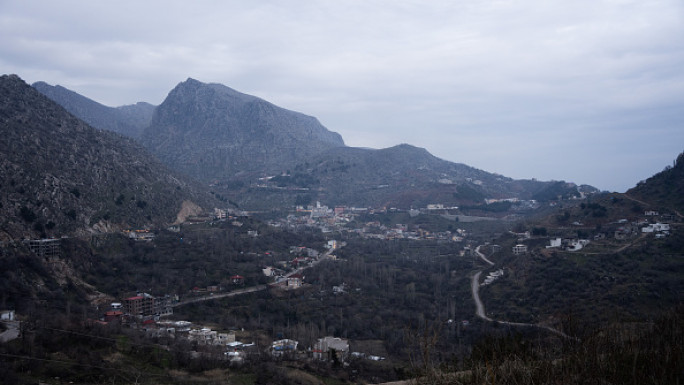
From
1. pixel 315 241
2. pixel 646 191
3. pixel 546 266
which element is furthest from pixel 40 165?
pixel 646 191

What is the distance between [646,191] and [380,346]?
3184cm

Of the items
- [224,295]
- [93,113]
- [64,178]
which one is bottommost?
[224,295]

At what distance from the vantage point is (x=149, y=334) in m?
19.8

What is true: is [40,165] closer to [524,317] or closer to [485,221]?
[524,317]

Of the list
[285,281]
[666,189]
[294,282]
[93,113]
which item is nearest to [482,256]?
[666,189]

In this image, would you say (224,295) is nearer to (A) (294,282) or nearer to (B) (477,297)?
(A) (294,282)

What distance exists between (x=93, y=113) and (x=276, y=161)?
4384 centimetres

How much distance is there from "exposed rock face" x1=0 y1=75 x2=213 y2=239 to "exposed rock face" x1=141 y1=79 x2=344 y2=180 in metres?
42.1

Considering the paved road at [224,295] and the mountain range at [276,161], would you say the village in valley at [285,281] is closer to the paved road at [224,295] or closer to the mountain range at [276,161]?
the paved road at [224,295]

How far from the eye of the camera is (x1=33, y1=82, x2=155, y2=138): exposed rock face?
→ 97.7m

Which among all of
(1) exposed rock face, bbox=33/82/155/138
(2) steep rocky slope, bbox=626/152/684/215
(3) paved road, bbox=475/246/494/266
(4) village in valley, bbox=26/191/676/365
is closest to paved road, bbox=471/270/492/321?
(4) village in valley, bbox=26/191/676/365

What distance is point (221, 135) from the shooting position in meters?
106

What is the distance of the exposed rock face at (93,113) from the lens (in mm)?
97688

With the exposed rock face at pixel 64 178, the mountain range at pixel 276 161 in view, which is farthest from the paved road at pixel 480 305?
the mountain range at pixel 276 161
